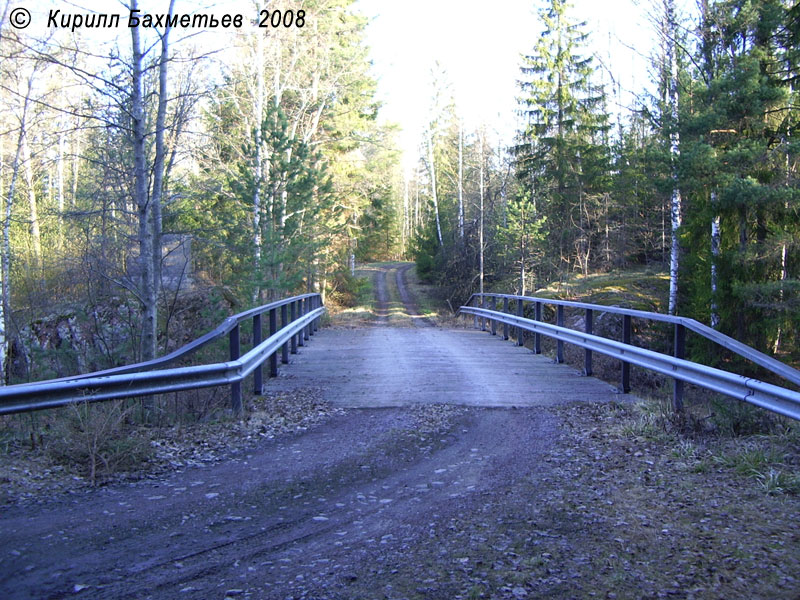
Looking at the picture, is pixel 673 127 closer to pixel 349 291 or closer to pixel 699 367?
pixel 699 367

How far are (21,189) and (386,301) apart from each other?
76.4ft

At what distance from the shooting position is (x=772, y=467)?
4.79 meters

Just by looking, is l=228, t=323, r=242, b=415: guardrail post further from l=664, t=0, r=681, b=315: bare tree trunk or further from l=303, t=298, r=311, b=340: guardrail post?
l=664, t=0, r=681, b=315: bare tree trunk

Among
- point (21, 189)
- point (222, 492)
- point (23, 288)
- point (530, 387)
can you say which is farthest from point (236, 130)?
point (222, 492)

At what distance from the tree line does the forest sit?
0.10 metres

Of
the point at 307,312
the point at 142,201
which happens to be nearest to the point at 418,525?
the point at 142,201

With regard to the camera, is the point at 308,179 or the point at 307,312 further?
the point at 308,179

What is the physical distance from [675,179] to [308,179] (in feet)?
35.9

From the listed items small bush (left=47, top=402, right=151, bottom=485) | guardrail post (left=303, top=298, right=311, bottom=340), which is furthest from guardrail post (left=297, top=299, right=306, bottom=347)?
small bush (left=47, top=402, right=151, bottom=485)

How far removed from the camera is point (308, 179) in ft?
67.4

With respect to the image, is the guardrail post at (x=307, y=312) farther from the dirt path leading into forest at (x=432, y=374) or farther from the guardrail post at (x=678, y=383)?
the guardrail post at (x=678, y=383)

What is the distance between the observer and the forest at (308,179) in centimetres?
1166

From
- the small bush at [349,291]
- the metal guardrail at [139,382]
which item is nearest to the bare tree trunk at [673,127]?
the metal guardrail at [139,382]

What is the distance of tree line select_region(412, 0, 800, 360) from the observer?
1767 centimetres
